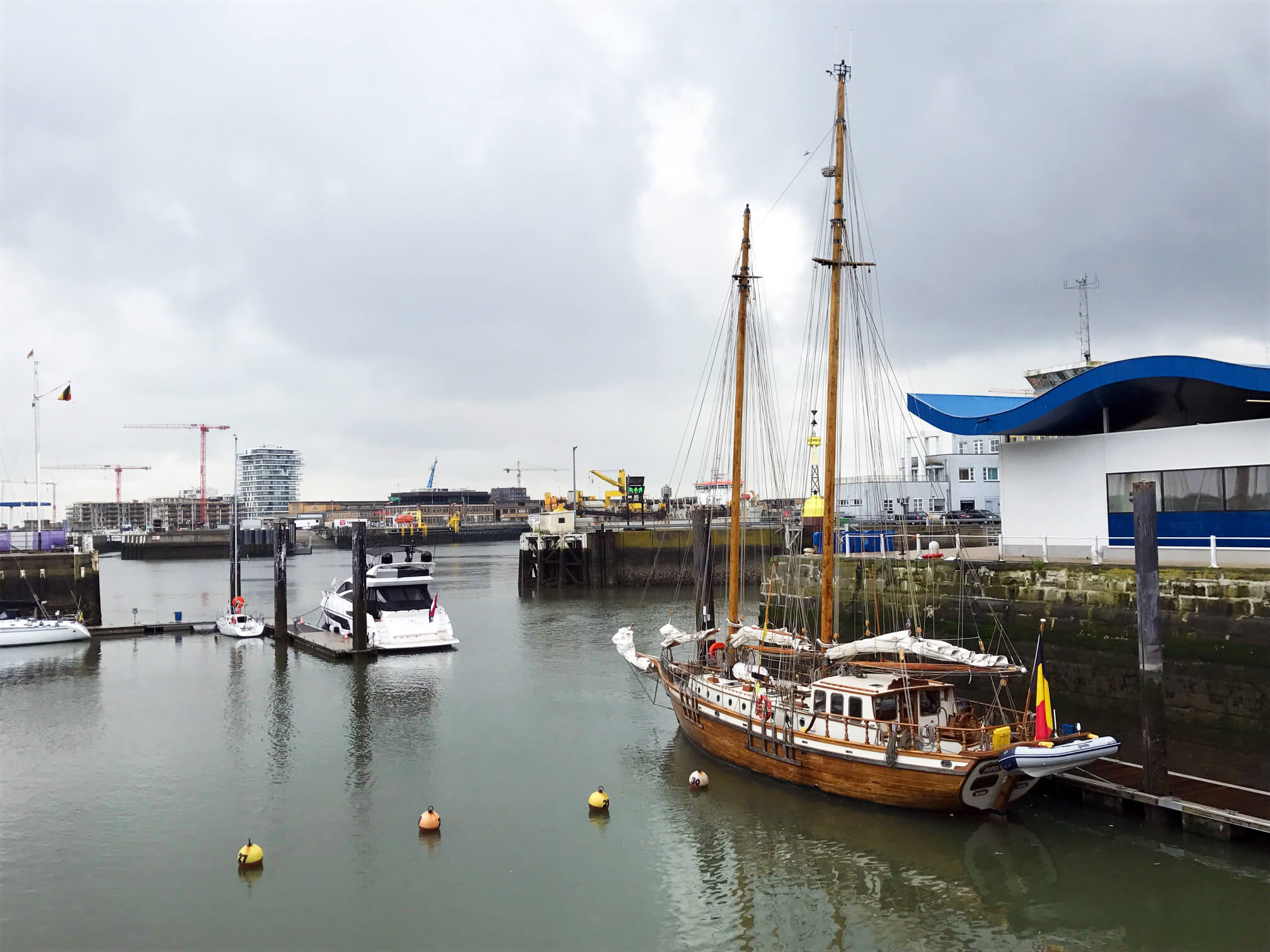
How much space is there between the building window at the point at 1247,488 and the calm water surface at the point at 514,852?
11.8 metres

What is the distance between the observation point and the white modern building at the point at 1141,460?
83.0 feet

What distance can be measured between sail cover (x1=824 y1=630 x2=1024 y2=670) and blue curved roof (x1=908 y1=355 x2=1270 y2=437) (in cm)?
1222

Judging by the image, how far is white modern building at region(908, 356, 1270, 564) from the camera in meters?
25.3

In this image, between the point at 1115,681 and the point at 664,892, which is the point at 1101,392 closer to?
the point at 1115,681

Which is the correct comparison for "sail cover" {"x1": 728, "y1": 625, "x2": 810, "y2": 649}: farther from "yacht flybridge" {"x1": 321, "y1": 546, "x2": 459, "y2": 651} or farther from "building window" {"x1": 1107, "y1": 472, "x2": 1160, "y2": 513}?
"yacht flybridge" {"x1": 321, "y1": 546, "x2": 459, "y2": 651}

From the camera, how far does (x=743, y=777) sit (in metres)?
23.4

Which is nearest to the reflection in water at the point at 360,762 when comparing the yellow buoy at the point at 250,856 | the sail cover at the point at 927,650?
the yellow buoy at the point at 250,856

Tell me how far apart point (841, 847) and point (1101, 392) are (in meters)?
19.5

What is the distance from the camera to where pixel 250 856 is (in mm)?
18219

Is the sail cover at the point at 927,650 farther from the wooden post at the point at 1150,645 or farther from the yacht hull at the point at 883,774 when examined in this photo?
the wooden post at the point at 1150,645

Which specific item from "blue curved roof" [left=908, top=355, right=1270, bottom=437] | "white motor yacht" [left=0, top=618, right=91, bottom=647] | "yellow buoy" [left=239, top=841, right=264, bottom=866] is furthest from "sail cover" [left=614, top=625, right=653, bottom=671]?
"white motor yacht" [left=0, top=618, right=91, bottom=647]

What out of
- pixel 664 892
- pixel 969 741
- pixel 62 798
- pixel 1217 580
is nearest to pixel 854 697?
pixel 969 741

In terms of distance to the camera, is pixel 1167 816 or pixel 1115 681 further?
pixel 1115 681

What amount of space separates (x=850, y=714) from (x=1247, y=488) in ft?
47.2
